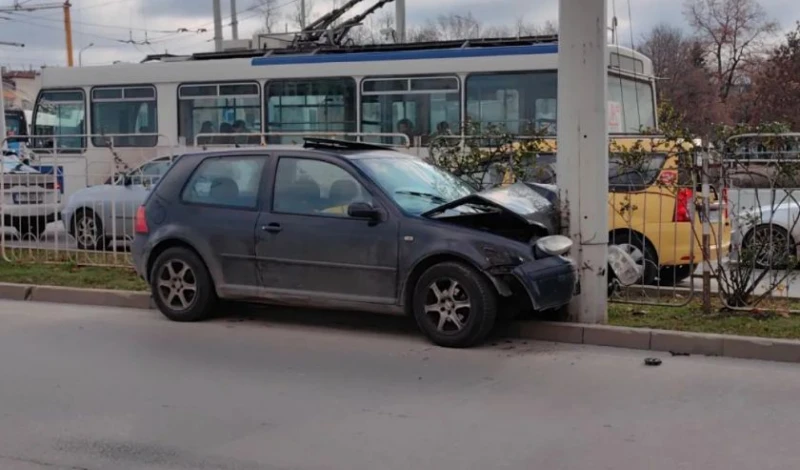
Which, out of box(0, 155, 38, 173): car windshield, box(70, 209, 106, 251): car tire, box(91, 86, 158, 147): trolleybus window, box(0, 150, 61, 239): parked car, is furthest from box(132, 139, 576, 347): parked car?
box(91, 86, 158, 147): trolleybus window

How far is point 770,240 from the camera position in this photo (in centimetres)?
805

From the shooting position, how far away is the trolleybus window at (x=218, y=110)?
53.0 feet

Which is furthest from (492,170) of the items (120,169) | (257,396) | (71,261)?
(120,169)

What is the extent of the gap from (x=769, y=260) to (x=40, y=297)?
7690 millimetres

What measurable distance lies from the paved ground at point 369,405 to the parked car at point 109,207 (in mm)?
4342

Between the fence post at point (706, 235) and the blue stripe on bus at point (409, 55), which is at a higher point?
the blue stripe on bus at point (409, 55)

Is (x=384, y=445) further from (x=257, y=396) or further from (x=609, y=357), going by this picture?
(x=609, y=357)

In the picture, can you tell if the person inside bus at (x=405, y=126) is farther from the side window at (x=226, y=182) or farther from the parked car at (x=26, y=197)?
the side window at (x=226, y=182)

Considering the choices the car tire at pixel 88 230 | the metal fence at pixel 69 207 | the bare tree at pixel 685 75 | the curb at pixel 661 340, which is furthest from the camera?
the bare tree at pixel 685 75

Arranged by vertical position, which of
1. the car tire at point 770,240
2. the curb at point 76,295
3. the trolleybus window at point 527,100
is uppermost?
the trolleybus window at point 527,100

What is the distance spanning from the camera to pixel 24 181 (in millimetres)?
12617

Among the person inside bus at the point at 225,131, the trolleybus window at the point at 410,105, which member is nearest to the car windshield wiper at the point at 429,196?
the trolleybus window at the point at 410,105

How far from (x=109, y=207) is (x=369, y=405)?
8.30 metres

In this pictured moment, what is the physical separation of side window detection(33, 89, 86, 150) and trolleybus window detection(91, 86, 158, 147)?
1.18ft
